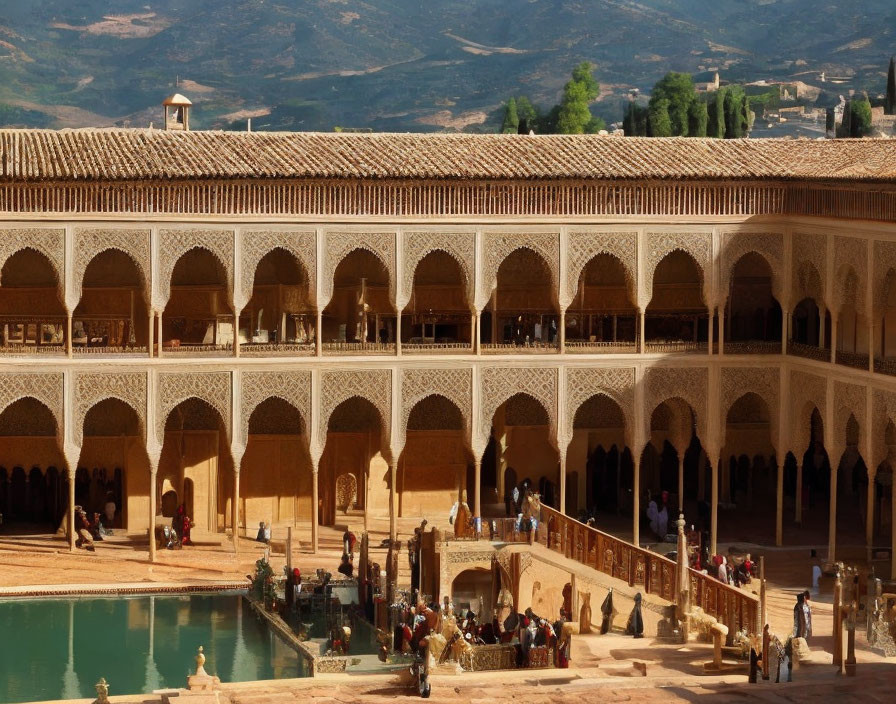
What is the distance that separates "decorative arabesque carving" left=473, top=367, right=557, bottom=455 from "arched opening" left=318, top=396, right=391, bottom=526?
8.13ft

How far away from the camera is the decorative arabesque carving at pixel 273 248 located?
112 ft

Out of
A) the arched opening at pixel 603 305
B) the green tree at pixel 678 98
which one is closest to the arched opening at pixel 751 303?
the arched opening at pixel 603 305

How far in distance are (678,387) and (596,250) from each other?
2.83m

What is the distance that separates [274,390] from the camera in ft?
113

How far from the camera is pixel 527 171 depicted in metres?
34.9

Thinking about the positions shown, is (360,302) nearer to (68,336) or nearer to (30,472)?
(68,336)

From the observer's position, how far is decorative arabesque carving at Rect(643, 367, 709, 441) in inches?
1404

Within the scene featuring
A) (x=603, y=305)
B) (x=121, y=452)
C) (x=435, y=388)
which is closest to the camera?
(x=435, y=388)

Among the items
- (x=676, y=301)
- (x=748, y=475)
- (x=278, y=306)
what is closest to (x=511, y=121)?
(x=748, y=475)

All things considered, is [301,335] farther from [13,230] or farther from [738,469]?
[738,469]

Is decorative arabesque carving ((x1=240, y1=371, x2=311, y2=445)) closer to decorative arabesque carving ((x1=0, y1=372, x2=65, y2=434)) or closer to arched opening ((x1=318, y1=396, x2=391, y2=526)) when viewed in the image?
arched opening ((x1=318, y1=396, x2=391, y2=526))

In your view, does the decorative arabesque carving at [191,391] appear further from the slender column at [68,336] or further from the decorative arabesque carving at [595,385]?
the decorative arabesque carving at [595,385]

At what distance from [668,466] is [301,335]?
306 inches

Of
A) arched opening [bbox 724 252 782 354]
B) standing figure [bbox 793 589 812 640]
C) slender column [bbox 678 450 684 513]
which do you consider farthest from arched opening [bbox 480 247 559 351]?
standing figure [bbox 793 589 812 640]
